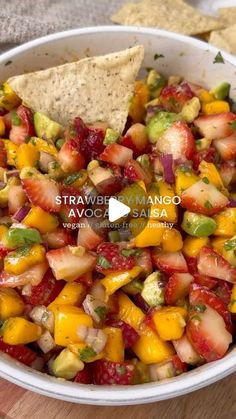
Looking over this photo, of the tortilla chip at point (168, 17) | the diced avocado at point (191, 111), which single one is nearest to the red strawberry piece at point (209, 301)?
the diced avocado at point (191, 111)

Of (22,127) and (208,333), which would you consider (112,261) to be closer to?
(208,333)

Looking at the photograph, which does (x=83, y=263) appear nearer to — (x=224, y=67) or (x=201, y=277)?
(x=201, y=277)

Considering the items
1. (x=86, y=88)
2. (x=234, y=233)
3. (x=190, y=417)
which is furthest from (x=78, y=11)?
(x=190, y=417)

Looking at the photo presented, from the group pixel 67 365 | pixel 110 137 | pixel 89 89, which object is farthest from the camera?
pixel 89 89

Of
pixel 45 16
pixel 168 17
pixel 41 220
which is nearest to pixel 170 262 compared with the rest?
pixel 41 220

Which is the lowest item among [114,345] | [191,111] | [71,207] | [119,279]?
A: [114,345]

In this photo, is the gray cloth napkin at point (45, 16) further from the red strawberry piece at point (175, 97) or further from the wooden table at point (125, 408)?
the wooden table at point (125, 408)

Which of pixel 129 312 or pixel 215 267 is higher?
pixel 215 267

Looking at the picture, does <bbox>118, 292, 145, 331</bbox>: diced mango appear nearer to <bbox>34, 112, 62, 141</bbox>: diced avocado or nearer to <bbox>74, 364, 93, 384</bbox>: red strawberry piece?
<bbox>74, 364, 93, 384</bbox>: red strawberry piece
